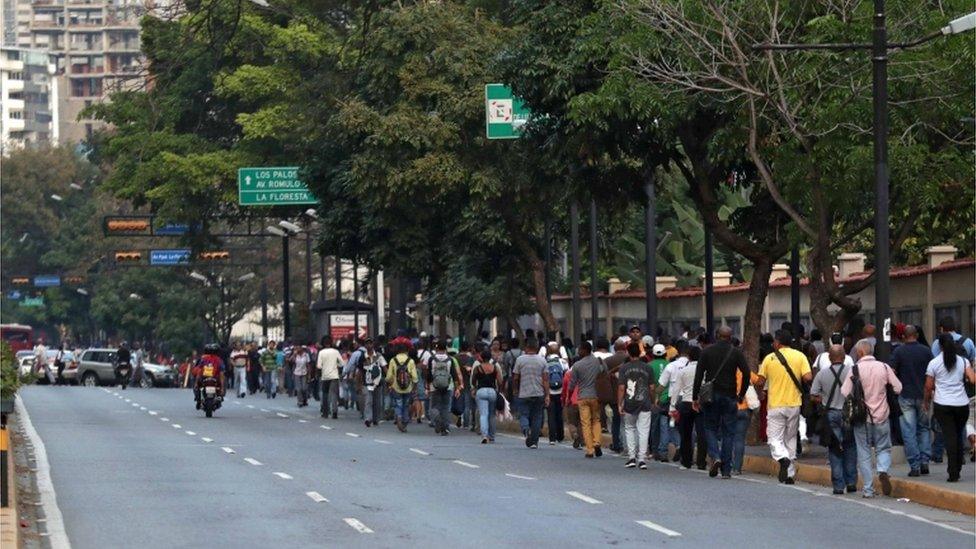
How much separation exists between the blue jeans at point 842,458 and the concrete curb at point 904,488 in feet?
1.17

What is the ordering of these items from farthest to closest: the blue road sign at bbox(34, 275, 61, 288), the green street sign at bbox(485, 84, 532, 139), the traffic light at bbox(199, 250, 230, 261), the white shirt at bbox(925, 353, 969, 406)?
1. the blue road sign at bbox(34, 275, 61, 288)
2. the traffic light at bbox(199, 250, 230, 261)
3. the green street sign at bbox(485, 84, 532, 139)
4. the white shirt at bbox(925, 353, 969, 406)

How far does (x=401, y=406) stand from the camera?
39281 mm

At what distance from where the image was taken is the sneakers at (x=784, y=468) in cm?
2481

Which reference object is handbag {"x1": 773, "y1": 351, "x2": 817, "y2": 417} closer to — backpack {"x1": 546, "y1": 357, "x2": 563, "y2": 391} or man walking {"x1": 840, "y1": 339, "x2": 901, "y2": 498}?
man walking {"x1": 840, "y1": 339, "x2": 901, "y2": 498}

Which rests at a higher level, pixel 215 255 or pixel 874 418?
pixel 215 255

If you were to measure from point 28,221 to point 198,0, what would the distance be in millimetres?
111249

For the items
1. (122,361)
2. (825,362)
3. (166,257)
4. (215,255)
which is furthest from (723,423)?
(166,257)

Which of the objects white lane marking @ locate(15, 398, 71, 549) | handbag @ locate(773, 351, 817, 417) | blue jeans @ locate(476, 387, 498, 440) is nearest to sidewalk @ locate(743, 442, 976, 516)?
handbag @ locate(773, 351, 817, 417)

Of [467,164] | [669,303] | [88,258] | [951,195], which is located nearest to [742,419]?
[951,195]

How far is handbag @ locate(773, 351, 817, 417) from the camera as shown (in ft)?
81.1

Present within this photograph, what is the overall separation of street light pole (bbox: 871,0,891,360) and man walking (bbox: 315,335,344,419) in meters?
21.9

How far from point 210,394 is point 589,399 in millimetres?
16889

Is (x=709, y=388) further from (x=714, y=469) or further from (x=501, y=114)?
(x=501, y=114)

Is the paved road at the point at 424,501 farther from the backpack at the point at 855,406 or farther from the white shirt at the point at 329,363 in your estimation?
the white shirt at the point at 329,363
